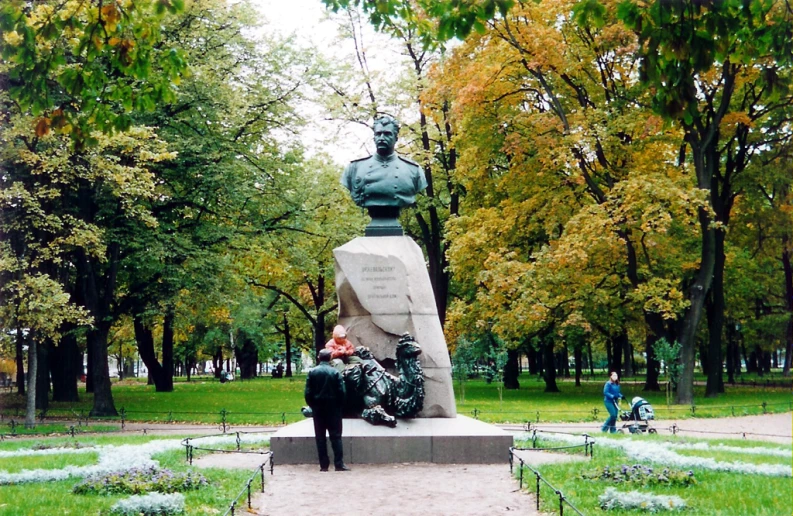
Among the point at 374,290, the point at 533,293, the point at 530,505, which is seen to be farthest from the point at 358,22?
the point at 530,505

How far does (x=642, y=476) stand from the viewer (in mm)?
10141

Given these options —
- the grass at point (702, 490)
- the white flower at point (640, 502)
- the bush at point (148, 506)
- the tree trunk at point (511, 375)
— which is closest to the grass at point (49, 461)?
the bush at point (148, 506)

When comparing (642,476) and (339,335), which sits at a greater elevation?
(339,335)

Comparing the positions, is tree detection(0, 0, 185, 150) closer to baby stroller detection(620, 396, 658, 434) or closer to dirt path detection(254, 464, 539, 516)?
dirt path detection(254, 464, 539, 516)

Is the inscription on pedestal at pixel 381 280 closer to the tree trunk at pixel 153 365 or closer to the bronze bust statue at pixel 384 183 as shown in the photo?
the bronze bust statue at pixel 384 183

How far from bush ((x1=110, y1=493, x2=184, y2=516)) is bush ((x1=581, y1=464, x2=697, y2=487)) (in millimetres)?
5094

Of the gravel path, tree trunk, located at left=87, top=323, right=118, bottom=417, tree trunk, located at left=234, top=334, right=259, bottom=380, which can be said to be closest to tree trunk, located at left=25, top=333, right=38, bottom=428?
tree trunk, located at left=87, top=323, right=118, bottom=417

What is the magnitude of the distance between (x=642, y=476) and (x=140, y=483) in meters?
6.06

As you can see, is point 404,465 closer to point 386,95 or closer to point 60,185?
point 60,185

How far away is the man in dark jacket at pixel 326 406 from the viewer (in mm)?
11328

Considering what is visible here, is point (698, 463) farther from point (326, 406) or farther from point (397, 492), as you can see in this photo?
point (326, 406)

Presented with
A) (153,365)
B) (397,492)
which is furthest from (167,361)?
(397,492)

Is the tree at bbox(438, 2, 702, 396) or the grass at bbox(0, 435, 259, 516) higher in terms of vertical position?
the tree at bbox(438, 2, 702, 396)

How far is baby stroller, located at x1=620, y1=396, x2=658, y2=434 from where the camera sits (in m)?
17.5
